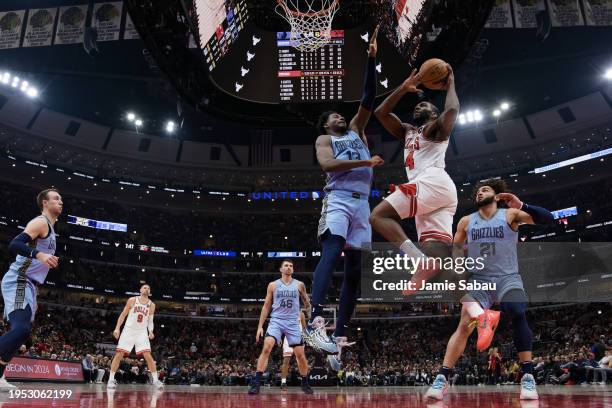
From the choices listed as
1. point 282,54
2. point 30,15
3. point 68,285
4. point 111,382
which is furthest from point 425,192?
point 68,285

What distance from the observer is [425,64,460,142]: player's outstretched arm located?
5086 mm

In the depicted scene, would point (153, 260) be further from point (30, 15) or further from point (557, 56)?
point (557, 56)

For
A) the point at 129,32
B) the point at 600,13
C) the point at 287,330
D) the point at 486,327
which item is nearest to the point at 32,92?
the point at 129,32

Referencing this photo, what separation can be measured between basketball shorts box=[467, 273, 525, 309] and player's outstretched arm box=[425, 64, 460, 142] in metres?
1.55

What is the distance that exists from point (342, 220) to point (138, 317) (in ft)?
27.7

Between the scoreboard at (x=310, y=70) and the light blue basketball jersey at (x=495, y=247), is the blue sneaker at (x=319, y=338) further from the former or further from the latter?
the scoreboard at (x=310, y=70)

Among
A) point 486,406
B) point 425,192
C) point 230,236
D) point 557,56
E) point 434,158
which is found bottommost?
point 486,406

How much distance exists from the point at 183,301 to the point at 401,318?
15024 mm

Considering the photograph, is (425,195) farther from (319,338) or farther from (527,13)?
(527,13)

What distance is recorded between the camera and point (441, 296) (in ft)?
98.7

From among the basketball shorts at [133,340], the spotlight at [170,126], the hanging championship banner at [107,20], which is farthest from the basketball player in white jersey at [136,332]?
the spotlight at [170,126]

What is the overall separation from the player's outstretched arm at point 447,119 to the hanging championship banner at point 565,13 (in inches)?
594

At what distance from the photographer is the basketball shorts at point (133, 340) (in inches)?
463

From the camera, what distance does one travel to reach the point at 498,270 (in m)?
5.76
